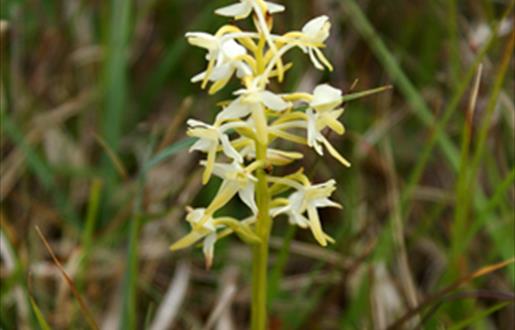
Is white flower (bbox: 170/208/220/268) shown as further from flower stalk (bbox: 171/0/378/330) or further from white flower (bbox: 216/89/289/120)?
white flower (bbox: 216/89/289/120)

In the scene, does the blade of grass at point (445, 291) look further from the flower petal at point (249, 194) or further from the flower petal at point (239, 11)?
the flower petal at point (239, 11)

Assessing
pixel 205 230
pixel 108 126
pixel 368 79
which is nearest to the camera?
pixel 205 230

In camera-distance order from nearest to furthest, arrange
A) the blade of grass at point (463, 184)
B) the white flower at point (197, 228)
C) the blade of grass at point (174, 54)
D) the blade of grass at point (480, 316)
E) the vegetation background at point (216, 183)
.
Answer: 1. the white flower at point (197, 228)
2. the blade of grass at point (480, 316)
3. the blade of grass at point (463, 184)
4. the vegetation background at point (216, 183)
5. the blade of grass at point (174, 54)

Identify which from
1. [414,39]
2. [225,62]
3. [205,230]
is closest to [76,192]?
[414,39]

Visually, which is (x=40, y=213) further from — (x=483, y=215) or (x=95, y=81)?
(x=483, y=215)

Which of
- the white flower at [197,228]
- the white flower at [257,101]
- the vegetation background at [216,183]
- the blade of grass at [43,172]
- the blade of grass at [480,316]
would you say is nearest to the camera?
the white flower at [257,101]

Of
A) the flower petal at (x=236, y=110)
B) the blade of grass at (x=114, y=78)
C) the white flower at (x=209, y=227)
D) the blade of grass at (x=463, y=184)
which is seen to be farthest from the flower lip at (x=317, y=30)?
the blade of grass at (x=114, y=78)

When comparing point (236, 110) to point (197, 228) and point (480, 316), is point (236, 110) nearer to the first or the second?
point (197, 228)
